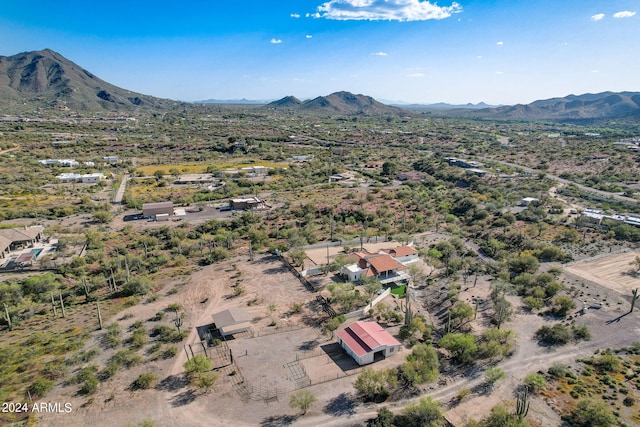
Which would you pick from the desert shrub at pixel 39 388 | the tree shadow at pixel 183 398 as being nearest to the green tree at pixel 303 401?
the tree shadow at pixel 183 398

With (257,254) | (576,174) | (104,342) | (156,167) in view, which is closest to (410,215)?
(257,254)

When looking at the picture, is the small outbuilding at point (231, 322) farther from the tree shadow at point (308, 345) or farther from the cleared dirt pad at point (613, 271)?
the cleared dirt pad at point (613, 271)


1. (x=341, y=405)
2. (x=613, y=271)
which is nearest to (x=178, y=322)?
(x=341, y=405)

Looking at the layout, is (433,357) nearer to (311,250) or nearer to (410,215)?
(311,250)

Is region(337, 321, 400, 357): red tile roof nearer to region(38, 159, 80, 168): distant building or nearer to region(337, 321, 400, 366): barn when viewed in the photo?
region(337, 321, 400, 366): barn

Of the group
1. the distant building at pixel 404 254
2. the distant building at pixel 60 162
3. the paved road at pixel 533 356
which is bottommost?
the paved road at pixel 533 356
